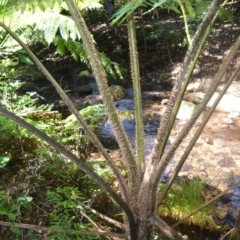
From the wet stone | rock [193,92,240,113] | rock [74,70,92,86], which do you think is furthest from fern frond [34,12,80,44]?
rock [74,70,92,86]

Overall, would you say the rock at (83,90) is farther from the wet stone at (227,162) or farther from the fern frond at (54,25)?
the fern frond at (54,25)

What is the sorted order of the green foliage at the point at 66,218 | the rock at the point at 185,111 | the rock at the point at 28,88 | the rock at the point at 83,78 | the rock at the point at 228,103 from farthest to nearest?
the rock at the point at 83,78 < the rock at the point at 28,88 < the rock at the point at 228,103 < the rock at the point at 185,111 < the green foliage at the point at 66,218

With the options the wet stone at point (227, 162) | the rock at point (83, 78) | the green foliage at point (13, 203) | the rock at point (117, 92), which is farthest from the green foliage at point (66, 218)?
the rock at point (83, 78)

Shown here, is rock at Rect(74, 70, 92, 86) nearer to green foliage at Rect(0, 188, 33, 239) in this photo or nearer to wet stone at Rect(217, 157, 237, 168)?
wet stone at Rect(217, 157, 237, 168)

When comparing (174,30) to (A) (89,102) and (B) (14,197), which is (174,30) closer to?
(A) (89,102)

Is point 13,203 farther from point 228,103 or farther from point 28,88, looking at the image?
point 28,88

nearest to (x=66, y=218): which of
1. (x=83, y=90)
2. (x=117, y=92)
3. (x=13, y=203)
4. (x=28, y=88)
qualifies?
(x=13, y=203)

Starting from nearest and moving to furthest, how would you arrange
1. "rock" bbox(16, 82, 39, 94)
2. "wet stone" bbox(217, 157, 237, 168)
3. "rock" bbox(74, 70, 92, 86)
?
"wet stone" bbox(217, 157, 237, 168) < "rock" bbox(16, 82, 39, 94) < "rock" bbox(74, 70, 92, 86)

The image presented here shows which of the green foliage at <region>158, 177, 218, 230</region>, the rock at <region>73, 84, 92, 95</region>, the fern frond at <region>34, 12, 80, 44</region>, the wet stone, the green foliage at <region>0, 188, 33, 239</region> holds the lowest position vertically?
the rock at <region>73, 84, 92, 95</region>

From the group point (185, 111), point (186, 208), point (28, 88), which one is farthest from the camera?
point (28, 88)

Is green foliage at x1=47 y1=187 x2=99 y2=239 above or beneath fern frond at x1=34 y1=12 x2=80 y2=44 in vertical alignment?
beneath

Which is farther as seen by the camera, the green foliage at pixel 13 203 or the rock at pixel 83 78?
the rock at pixel 83 78

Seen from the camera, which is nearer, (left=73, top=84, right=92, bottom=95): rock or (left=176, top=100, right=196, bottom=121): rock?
(left=176, top=100, right=196, bottom=121): rock

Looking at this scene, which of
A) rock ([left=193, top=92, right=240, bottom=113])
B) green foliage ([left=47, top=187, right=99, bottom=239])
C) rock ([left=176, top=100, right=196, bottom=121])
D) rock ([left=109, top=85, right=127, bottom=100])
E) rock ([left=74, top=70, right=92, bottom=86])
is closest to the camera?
green foliage ([left=47, top=187, right=99, bottom=239])
